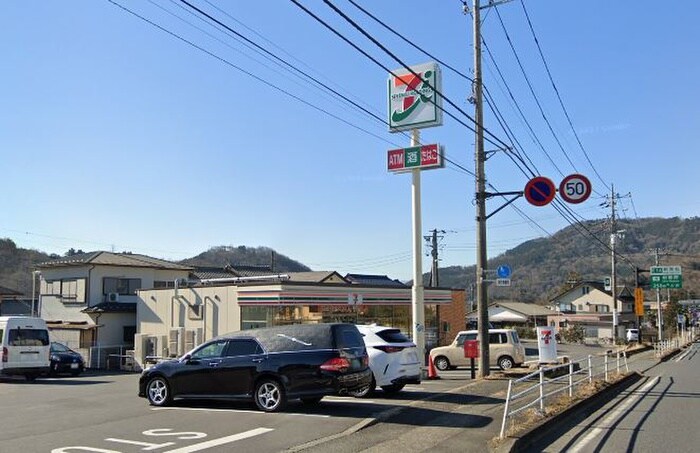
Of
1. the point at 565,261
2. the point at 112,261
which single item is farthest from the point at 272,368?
the point at 565,261

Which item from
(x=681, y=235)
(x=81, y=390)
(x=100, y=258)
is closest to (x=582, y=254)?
(x=681, y=235)

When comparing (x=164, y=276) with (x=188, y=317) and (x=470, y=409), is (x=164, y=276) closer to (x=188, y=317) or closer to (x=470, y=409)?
(x=188, y=317)

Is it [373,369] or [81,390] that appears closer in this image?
[373,369]

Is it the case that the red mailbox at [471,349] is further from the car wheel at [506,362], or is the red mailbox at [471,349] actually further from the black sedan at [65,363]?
the black sedan at [65,363]

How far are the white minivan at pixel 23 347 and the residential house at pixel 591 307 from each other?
75.3 m

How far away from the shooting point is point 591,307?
3964 inches

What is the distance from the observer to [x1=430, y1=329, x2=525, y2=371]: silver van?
26.8m

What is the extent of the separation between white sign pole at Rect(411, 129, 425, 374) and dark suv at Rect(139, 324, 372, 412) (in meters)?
8.09

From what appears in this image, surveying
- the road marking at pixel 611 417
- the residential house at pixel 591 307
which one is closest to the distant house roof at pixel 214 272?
the road marking at pixel 611 417

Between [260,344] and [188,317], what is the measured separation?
67.9 ft

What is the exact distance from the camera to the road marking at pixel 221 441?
9.21 metres

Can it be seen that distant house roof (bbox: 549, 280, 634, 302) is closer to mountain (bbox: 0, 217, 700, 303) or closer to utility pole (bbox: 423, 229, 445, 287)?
mountain (bbox: 0, 217, 700, 303)

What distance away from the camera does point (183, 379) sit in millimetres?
13469

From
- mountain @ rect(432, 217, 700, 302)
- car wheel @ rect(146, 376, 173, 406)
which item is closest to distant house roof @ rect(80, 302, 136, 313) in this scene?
car wheel @ rect(146, 376, 173, 406)
